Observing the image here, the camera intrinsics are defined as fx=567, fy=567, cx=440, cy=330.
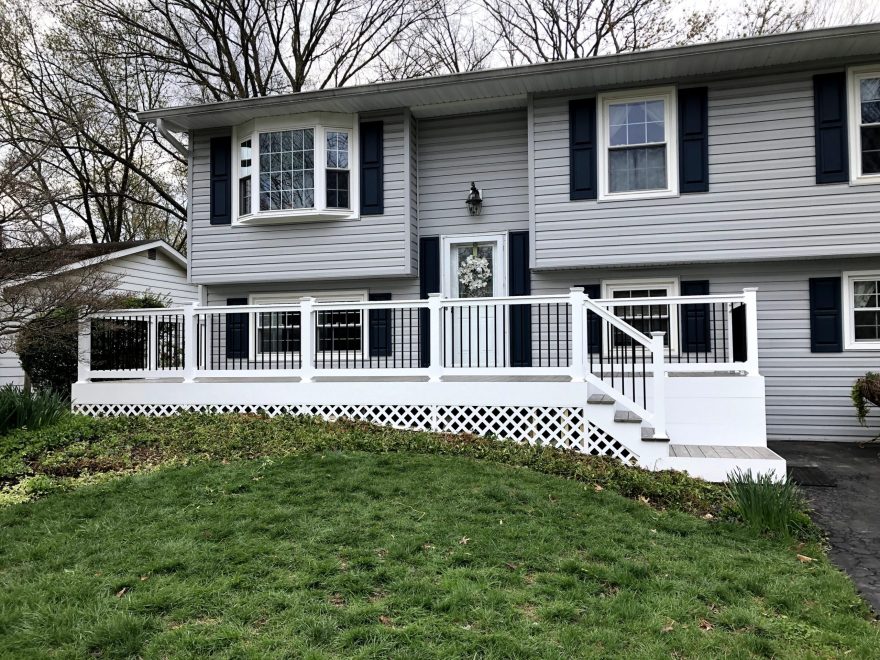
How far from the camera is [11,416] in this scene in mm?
6922

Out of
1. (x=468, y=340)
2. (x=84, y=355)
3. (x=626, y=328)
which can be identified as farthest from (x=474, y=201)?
(x=84, y=355)

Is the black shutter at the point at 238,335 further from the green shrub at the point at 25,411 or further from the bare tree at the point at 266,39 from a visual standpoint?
the bare tree at the point at 266,39

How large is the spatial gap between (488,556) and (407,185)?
675cm

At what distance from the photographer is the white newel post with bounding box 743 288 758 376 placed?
20.7 ft

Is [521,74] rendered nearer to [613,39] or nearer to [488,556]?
[488,556]

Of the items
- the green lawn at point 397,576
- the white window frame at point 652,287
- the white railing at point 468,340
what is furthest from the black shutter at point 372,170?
the green lawn at point 397,576

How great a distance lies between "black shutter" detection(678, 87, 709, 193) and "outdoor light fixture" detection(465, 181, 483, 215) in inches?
119

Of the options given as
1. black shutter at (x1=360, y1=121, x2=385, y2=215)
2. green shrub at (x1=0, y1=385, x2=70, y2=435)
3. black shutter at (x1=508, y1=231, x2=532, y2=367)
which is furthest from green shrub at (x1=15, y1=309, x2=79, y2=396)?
black shutter at (x1=508, y1=231, x2=532, y2=367)

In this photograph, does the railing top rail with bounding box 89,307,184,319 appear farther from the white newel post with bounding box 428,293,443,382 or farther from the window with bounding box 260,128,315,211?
the white newel post with bounding box 428,293,443,382

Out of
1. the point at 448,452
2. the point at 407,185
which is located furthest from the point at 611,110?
the point at 448,452

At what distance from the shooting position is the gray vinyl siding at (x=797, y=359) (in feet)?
26.2

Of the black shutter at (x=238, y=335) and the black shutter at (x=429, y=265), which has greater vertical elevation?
the black shutter at (x=429, y=265)

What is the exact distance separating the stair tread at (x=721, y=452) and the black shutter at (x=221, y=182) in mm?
7890

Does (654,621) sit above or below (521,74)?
below
